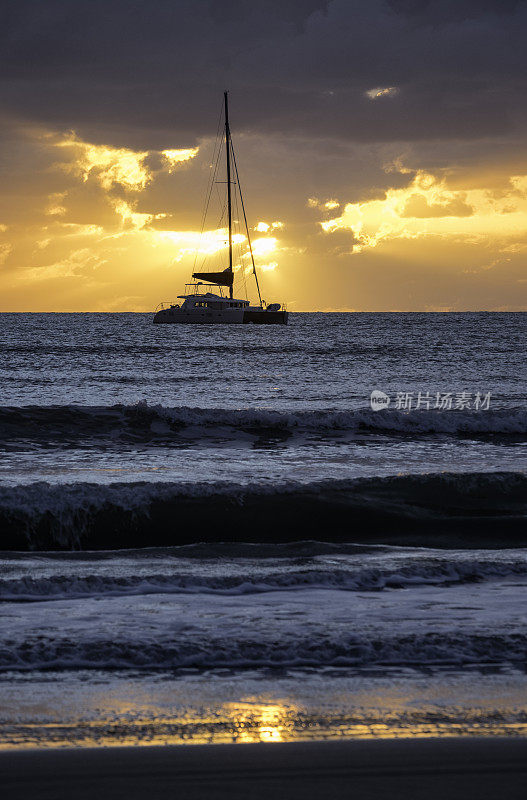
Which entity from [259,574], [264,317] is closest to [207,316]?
[264,317]

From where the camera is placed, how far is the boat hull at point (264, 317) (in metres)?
91.6

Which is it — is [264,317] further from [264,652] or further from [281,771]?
[281,771]

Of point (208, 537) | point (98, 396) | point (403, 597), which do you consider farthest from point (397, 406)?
point (403, 597)

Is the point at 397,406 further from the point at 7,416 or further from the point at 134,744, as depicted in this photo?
the point at 134,744

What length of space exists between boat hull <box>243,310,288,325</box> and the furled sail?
169 inches

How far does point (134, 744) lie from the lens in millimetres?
3297

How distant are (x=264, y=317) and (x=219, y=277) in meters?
7.36

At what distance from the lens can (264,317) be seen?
92688 millimetres

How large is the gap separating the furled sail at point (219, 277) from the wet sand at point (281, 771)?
8581cm

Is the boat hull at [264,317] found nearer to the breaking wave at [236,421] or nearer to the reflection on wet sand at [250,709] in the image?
the breaking wave at [236,421]

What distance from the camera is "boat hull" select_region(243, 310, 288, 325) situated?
91.6 meters

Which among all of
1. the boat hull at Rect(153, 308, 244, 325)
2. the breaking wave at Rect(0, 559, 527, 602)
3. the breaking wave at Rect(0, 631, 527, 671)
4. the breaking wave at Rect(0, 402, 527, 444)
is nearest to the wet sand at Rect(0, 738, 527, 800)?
the breaking wave at Rect(0, 631, 527, 671)

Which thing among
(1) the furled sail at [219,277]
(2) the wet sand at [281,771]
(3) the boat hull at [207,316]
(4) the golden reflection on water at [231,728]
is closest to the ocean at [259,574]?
(4) the golden reflection on water at [231,728]

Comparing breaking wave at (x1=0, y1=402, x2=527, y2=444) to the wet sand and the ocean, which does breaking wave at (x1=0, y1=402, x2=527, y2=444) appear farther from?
the wet sand
